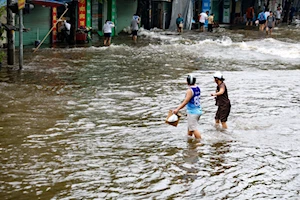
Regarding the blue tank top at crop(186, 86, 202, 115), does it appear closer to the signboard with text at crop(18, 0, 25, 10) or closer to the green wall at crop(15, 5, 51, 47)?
the signboard with text at crop(18, 0, 25, 10)

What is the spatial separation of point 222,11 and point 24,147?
4331cm

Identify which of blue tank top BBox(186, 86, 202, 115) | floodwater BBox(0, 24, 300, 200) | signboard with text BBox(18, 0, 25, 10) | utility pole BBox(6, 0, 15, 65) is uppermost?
signboard with text BBox(18, 0, 25, 10)

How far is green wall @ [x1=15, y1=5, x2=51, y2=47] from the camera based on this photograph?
25.8 meters

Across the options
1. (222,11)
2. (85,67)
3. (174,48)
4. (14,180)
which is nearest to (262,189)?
(14,180)

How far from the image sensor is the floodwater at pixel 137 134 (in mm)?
7902

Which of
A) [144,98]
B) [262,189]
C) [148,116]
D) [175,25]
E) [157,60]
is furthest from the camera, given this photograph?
[175,25]

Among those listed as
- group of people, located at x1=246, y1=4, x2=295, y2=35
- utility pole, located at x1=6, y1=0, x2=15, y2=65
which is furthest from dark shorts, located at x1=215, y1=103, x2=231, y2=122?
group of people, located at x1=246, y1=4, x2=295, y2=35

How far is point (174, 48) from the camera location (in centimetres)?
2788

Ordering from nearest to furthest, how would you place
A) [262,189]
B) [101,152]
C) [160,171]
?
[262,189], [160,171], [101,152]

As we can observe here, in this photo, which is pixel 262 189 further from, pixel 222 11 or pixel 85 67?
pixel 222 11

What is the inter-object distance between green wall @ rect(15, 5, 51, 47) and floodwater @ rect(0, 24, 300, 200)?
486 centimetres

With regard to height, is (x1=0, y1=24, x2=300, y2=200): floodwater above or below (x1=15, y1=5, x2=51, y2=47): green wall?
below

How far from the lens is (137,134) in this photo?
1082 centimetres

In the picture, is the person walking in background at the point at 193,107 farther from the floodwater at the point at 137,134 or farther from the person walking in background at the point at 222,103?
the person walking in background at the point at 222,103
